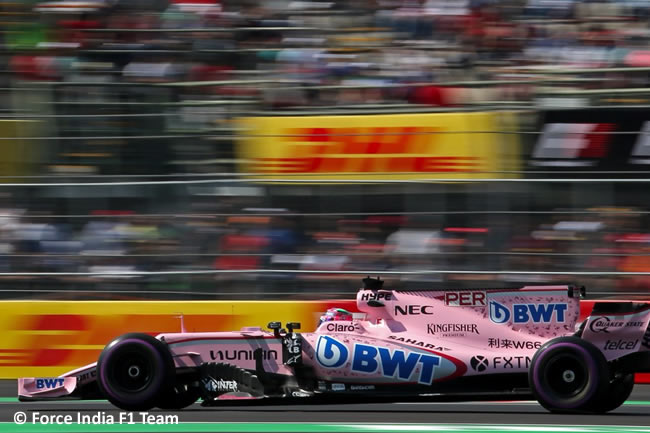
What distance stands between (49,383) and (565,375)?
3.60 m

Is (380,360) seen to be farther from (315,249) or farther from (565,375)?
(315,249)

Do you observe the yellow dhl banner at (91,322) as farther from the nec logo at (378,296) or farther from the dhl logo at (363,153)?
the nec logo at (378,296)

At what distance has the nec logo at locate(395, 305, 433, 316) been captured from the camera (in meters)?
7.36

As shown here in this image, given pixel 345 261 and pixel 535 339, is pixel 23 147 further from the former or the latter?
pixel 535 339

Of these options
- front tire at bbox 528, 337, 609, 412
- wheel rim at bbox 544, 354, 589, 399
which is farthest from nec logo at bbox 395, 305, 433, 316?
wheel rim at bbox 544, 354, 589, 399

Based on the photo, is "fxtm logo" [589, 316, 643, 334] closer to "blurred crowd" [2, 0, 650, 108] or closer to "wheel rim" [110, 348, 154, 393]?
"wheel rim" [110, 348, 154, 393]

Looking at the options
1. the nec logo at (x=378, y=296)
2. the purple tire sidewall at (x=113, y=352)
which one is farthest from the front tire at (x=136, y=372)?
the nec logo at (x=378, y=296)

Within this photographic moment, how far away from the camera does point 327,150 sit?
10852 millimetres

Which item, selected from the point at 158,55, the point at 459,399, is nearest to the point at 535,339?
the point at 459,399

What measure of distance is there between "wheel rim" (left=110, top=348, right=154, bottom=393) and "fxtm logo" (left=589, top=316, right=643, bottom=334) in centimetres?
308

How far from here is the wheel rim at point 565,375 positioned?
22.5 feet

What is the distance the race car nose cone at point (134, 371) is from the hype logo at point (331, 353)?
1.25 meters

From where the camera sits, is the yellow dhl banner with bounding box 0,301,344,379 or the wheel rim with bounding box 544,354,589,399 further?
the yellow dhl banner with bounding box 0,301,344,379

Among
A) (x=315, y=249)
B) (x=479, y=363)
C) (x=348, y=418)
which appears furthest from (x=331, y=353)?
(x=315, y=249)
